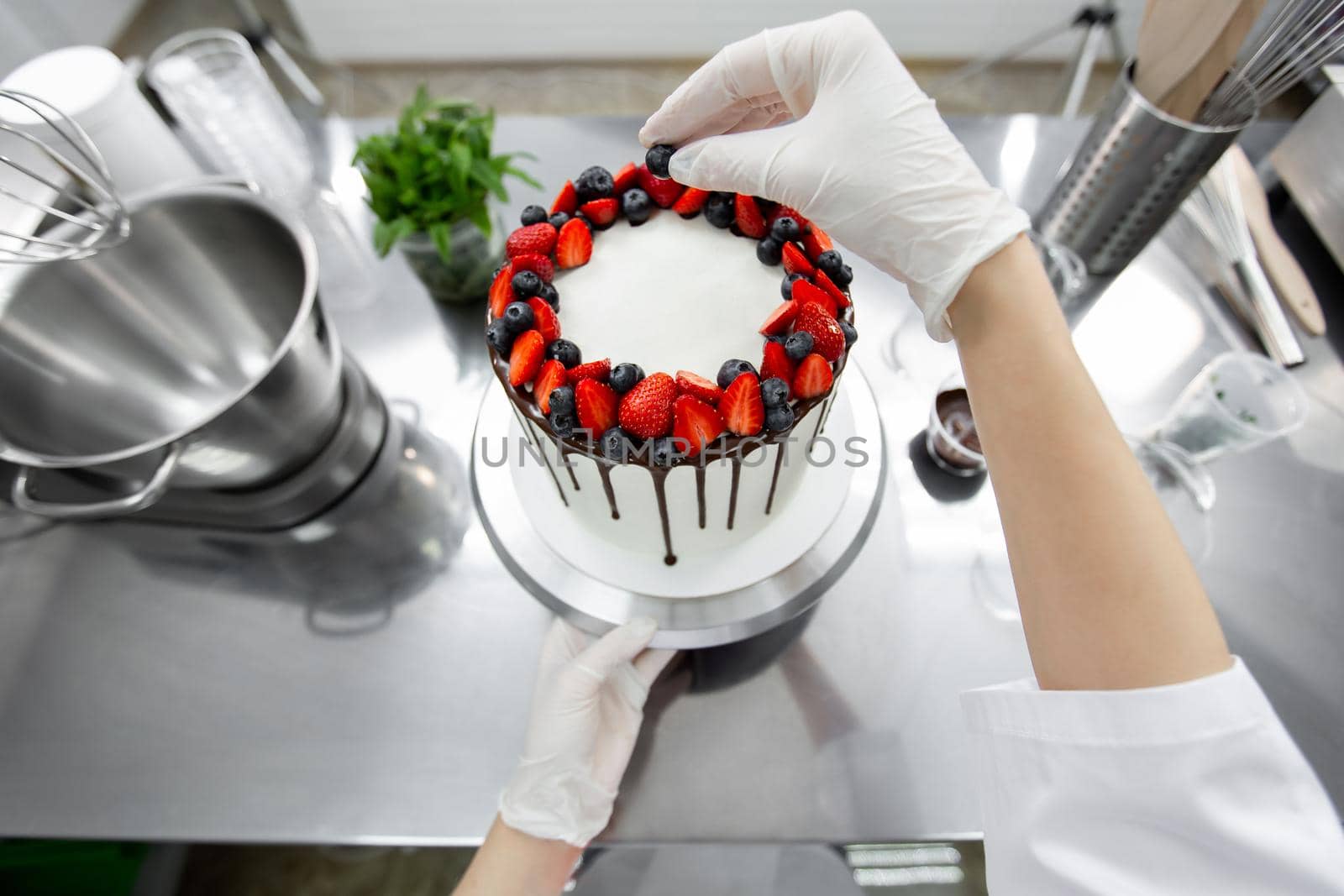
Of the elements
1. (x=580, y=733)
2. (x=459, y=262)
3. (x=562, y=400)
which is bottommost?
(x=580, y=733)

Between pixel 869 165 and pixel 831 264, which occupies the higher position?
pixel 869 165

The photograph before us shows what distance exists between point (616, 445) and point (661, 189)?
1.54ft

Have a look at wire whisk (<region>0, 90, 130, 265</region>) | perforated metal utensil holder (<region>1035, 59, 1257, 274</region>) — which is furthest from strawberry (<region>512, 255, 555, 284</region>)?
perforated metal utensil holder (<region>1035, 59, 1257, 274</region>)

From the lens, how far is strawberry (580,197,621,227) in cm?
103

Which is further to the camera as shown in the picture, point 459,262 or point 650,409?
point 459,262

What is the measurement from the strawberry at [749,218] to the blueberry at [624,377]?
0.32 m

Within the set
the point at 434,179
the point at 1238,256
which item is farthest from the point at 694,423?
the point at 1238,256

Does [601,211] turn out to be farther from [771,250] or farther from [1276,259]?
[1276,259]

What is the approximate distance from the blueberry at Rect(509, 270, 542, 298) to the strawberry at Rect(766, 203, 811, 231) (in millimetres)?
358

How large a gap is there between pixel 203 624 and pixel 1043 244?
1.88 meters

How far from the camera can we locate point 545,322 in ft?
3.01

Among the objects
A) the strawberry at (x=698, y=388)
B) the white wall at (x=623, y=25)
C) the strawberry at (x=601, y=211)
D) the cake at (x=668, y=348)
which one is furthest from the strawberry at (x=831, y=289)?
the white wall at (x=623, y=25)

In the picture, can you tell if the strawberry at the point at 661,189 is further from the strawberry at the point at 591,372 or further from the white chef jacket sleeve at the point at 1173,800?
the white chef jacket sleeve at the point at 1173,800

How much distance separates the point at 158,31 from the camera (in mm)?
3490
